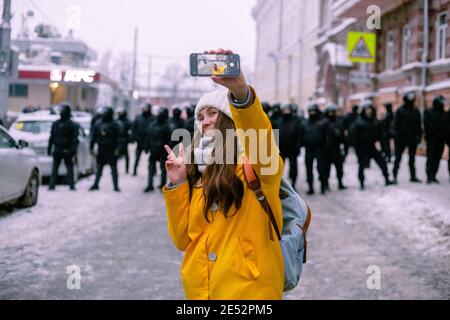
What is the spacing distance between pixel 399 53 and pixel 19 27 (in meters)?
14.8

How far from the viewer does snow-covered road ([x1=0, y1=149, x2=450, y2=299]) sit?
5.05m

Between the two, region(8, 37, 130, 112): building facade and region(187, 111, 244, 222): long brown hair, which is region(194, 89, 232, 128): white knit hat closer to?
region(187, 111, 244, 222): long brown hair

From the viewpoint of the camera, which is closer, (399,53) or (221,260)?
(221,260)

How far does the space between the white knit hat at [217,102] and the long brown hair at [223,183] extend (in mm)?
31

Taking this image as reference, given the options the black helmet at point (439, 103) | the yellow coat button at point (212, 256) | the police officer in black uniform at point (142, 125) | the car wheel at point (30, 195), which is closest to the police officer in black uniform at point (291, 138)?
the black helmet at point (439, 103)

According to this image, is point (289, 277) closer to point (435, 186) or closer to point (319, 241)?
point (319, 241)

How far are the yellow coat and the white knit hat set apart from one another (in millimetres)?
190

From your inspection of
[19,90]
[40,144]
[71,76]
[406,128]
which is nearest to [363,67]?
[406,128]

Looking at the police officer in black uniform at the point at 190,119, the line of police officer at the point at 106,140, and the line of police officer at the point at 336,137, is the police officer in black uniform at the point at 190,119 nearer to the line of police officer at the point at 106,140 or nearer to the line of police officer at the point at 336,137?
the line of police officer at the point at 106,140

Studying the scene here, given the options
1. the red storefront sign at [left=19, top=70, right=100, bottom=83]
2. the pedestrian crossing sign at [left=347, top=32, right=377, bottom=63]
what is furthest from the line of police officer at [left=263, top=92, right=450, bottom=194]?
the red storefront sign at [left=19, top=70, right=100, bottom=83]

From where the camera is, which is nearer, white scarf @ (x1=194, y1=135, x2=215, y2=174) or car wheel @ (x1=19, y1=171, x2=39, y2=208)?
white scarf @ (x1=194, y1=135, x2=215, y2=174)

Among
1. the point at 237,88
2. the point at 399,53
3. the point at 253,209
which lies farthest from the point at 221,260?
the point at 399,53
